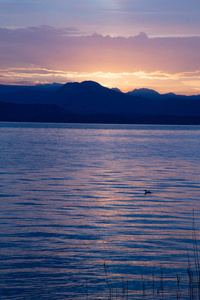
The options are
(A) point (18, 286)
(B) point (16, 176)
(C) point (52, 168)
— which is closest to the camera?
(A) point (18, 286)

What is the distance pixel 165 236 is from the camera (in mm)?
16766

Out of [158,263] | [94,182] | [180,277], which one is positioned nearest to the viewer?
[180,277]

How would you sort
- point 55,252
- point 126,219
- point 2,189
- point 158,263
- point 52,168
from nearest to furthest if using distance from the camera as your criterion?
1. point 158,263
2. point 55,252
3. point 126,219
4. point 2,189
5. point 52,168

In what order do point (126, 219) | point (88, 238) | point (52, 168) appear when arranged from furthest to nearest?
point (52, 168) < point (126, 219) < point (88, 238)

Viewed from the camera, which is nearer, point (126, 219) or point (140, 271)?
point (140, 271)

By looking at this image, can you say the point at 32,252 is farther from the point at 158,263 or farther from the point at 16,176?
the point at 16,176

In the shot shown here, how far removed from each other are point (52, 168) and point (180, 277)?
31163 millimetres

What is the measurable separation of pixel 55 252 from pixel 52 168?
28421 millimetres

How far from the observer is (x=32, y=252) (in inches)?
564

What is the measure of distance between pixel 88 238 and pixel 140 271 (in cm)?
388

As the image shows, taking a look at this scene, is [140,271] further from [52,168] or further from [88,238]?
[52,168]

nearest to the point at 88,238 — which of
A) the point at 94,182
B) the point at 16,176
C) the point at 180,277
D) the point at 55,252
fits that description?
the point at 55,252

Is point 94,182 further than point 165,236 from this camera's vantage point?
Yes

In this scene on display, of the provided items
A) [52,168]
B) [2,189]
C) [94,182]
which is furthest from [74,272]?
[52,168]
